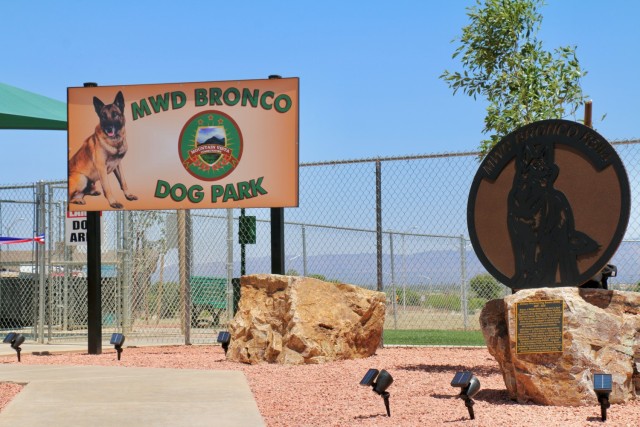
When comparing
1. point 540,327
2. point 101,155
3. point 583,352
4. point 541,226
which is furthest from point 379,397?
point 101,155

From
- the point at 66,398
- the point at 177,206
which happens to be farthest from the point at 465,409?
the point at 177,206

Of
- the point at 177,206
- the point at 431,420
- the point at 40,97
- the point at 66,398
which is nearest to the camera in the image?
the point at 431,420

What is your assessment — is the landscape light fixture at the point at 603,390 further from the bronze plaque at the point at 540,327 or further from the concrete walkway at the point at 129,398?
the concrete walkway at the point at 129,398

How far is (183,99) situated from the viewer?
13.2 m

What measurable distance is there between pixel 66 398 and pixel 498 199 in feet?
13.4

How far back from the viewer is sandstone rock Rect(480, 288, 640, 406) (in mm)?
7434

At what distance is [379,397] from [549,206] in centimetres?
217

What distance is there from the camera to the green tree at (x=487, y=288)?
671 inches

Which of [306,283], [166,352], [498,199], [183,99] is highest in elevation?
[183,99]

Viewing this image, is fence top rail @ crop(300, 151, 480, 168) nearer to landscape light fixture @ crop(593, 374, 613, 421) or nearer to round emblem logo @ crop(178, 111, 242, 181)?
round emblem logo @ crop(178, 111, 242, 181)

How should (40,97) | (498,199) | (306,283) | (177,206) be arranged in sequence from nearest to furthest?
(498,199) → (306,283) → (177,206) → (40,97)

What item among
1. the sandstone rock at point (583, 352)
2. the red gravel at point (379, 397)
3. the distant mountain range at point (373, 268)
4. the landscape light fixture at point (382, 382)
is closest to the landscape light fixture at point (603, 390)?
the red gravel at point (379, 397)

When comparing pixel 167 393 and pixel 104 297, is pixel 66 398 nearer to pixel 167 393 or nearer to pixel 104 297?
pixel 167 393

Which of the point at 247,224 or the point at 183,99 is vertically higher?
the point at 183,99
